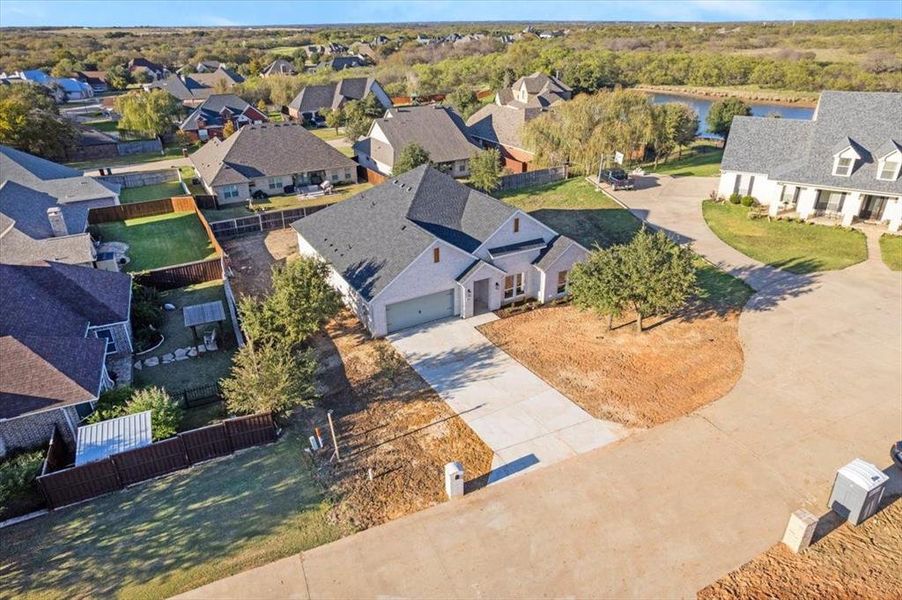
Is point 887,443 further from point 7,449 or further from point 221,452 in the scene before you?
point 7,449

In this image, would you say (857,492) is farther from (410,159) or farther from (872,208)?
(410,159)

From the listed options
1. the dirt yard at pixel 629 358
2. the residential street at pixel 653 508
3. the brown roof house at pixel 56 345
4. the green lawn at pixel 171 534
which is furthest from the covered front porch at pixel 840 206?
the brown roof house at pixel 56 345

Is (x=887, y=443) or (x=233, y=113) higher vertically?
(x=233, y=113)

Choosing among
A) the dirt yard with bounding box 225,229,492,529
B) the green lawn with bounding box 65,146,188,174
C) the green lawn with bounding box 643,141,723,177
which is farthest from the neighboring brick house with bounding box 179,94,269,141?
the dirt yard with bounding box 225,229,492,529

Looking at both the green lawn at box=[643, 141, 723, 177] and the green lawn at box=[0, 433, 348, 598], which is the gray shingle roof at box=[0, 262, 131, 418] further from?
the green lawn at box=[643, 141, 723, 177]

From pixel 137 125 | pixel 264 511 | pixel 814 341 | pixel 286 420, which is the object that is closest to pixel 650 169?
pixel 814 341

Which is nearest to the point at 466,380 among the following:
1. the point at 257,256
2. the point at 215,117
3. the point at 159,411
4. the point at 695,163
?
the point at 159,411

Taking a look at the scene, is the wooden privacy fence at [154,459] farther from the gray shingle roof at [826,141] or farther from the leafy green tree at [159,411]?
the gray shingle roof at [826,141]
